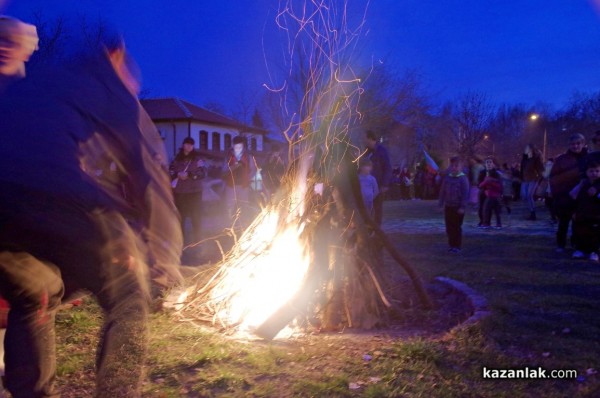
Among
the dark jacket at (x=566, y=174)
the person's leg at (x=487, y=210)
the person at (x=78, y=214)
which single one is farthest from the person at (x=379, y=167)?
the person at (x=78, y=214)

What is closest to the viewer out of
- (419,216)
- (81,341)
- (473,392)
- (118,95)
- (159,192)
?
(118,95)

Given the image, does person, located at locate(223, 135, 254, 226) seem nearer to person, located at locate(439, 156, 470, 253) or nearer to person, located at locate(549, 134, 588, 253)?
person, located at locate(439, 156, 470, 253)

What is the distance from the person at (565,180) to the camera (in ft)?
26.8

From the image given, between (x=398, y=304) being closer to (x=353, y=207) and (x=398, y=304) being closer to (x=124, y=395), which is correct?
(x=353, y=207)

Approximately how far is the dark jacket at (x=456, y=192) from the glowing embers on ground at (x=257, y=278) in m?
4.49

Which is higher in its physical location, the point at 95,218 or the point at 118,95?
the point at 118,95

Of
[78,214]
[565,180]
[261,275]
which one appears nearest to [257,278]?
[261,275]

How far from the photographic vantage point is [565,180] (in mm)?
8273

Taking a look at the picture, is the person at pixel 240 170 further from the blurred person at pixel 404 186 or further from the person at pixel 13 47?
the blurred person at pixel 404 186

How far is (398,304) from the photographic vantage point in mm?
5121

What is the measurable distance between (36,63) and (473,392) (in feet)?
9.30

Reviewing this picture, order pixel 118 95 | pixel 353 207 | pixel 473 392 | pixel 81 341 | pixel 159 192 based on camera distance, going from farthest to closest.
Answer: pixel 353 207
pixel 81 341
pixel 473 392
pixel 159 192
pixel 118 95

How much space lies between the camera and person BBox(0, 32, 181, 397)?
2.23 m

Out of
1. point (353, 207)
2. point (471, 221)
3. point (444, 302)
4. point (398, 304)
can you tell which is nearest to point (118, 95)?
point (353, 207)
